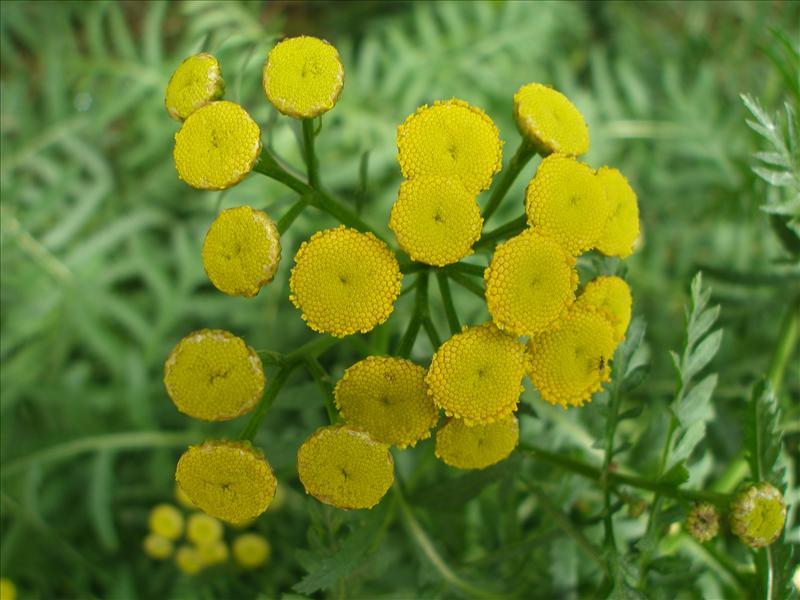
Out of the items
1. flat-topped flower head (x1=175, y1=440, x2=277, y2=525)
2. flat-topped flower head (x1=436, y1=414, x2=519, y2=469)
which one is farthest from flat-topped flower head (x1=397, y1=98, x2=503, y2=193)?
flat-topped flower head (x1=175, y1=440, x2=277, y2=525)

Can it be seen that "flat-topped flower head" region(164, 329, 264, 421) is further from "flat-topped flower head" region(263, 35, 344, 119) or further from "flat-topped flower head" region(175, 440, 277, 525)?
"flat-topped flower head" region(263, 35, 344, 119)

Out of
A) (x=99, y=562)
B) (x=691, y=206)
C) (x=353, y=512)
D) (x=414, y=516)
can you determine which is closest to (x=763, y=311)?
(x=691, y=206)

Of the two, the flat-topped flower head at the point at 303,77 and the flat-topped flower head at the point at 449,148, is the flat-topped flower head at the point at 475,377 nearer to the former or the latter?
the flat-topped flower head at the point at 449,148

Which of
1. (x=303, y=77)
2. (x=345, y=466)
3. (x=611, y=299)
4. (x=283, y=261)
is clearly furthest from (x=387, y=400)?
(x=283, y=261)

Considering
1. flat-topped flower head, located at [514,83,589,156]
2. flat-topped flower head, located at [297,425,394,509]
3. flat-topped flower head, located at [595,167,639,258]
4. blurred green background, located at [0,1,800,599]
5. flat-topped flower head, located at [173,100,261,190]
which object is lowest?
blurred green background, located at [0,1,800,599]

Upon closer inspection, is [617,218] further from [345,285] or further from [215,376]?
[215,376]
